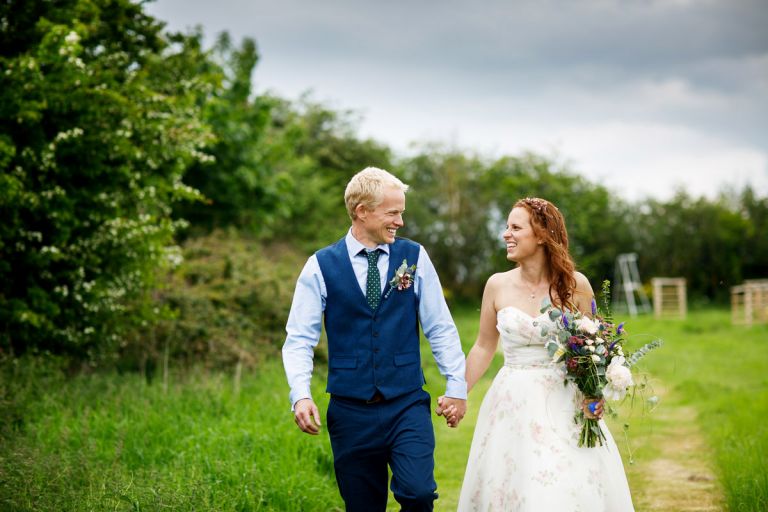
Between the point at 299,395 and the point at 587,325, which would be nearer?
the point at 299,395

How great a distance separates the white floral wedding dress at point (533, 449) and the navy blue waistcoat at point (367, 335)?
0.70 metres

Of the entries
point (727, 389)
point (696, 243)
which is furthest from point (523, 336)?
point (696, 243)

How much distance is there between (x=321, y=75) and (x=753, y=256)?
21.7 metres

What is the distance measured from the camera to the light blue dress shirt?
4160mm

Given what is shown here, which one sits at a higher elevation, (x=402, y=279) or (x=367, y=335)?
(x=402, y=279)

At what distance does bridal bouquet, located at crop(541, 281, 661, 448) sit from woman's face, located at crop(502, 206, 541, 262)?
48 centimetres

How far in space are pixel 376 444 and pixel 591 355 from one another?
122cm

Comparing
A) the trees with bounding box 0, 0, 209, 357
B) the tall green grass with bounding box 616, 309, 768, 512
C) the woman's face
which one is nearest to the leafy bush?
the trees with bounding box 0, 0, 209, 357

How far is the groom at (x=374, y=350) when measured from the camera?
3.97 meters

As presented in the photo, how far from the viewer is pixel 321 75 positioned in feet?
110

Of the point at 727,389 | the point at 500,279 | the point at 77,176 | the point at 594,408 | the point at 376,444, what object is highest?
the point at 77,176

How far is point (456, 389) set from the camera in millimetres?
4254

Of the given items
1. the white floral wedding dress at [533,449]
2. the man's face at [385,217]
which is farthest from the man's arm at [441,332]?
the white floral wedding dress at [533,449]

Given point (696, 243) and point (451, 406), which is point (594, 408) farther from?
point (696, 243)
